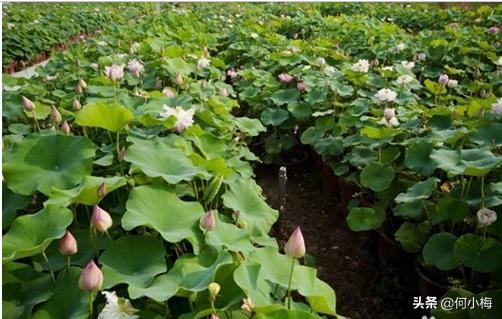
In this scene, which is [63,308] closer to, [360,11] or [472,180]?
[472,180]

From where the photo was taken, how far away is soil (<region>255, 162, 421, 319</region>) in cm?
216

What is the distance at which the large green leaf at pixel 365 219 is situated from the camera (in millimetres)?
2172

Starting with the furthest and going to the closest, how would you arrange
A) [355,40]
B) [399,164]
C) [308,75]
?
[355,40] < [308,75] < [399,164]

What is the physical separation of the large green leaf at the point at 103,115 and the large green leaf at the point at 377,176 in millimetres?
1094

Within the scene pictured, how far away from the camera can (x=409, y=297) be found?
6.99 feet

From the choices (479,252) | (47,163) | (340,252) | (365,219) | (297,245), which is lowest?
(340,252)

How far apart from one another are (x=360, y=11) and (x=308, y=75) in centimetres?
631

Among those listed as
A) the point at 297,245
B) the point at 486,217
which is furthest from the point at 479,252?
the point at 297,245

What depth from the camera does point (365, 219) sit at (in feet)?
7.18

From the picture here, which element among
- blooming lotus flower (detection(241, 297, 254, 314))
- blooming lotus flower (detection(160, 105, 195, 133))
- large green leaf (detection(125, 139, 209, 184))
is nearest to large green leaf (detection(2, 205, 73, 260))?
large green leaf (detection(125, 139, 209, 184))

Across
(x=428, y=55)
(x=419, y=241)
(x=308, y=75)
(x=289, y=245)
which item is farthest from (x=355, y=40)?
(x=289, y=245)

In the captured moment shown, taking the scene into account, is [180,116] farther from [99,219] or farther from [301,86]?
[301,86]

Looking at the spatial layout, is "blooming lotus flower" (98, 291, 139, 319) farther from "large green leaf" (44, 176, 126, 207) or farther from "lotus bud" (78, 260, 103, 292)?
"large green leaf" (44, 176, 126, 207)

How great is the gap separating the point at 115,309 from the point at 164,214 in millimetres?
331
